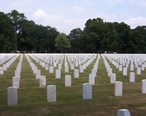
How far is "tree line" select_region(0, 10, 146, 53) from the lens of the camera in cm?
6619

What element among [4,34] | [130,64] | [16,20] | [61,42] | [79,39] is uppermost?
[16,20]

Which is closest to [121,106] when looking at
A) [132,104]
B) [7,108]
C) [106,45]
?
[132,104]

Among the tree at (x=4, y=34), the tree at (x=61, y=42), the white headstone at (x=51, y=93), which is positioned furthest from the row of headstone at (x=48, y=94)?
the tree at (x=61, y=42)

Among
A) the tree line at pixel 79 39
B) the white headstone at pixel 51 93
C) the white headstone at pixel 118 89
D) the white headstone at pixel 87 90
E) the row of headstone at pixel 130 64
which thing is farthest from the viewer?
the tree line at pixel 79 39

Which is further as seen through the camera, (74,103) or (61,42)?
(61,42)

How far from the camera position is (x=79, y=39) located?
7100 centimetres

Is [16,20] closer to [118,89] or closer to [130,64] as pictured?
[130,64]

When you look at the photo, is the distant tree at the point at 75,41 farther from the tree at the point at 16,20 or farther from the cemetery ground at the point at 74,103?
the cemetery ground at the point at 74,103

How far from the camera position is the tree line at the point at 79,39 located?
217 ft

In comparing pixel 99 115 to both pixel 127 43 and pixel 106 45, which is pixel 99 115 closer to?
pixel 106 45

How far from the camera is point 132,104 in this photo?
6.57 m

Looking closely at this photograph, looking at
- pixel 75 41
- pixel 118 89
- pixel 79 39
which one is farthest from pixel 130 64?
pixel 75 41

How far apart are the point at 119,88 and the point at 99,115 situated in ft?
7.43

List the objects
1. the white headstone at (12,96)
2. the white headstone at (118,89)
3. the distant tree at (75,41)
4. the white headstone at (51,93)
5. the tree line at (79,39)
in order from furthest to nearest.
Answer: the distant tree at (75,41)
the tree line at (79,39)
the white headstone at (118,89)
the white headstone at (51,93)
the white headstone at (12,96)
